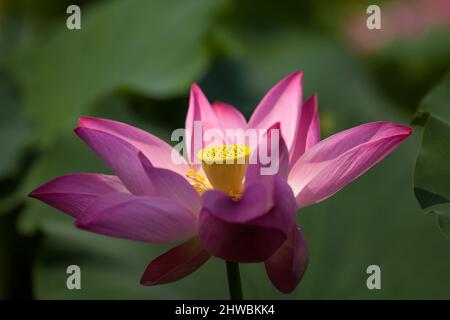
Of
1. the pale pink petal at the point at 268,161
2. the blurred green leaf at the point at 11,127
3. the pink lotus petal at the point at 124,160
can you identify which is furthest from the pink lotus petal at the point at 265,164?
the blurred green leaf at the point at 11,127

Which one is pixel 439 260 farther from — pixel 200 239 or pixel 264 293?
pixel 200 239

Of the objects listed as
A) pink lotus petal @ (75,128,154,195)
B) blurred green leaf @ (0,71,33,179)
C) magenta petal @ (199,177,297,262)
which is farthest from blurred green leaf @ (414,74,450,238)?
blurred green leaf @ (0,71,33,179)

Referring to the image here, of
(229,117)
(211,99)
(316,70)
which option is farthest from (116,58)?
(229,117)

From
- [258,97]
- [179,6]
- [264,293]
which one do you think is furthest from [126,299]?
[179,6]

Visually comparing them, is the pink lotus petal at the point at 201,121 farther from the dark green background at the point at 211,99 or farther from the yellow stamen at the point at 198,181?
the dark green background at the point at 211,99

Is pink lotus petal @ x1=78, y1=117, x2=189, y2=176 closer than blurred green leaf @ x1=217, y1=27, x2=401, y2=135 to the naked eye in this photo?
Yes

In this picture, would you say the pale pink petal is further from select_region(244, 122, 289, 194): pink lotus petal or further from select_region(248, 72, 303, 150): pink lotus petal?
select_region(248, 72, 303, 150): pink lotus petal

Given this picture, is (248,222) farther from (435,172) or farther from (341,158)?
(435,172)
